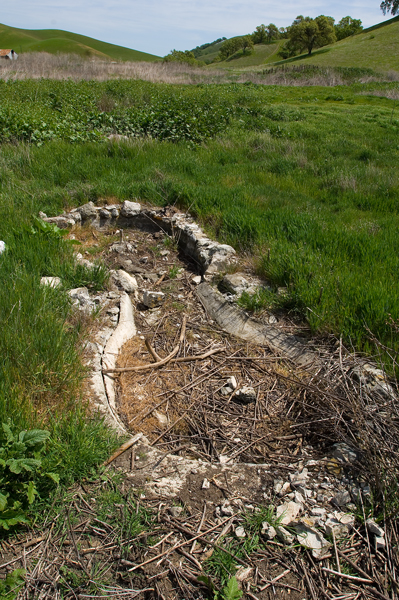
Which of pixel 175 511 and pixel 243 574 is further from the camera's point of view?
pixel 175 511

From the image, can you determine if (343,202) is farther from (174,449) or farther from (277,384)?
(174,449)

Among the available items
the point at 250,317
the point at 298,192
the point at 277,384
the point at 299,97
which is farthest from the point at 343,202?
the point at 299,97

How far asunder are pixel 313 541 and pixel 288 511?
18 centimetres

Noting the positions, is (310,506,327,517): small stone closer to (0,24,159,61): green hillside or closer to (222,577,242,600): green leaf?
(222,577,242,600): green leaf

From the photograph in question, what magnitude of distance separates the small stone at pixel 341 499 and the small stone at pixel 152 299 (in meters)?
2.61

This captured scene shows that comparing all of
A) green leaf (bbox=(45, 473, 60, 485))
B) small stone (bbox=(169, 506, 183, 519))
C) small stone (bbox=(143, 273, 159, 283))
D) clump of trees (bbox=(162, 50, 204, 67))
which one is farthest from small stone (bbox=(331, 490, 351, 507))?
clump of trees (bbox=(162, 50, 204, 67))

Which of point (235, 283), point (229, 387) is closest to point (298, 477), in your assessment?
point (229, 387)

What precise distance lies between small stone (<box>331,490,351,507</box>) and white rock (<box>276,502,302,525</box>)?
7.7 inches

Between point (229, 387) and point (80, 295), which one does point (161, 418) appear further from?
point (80, 295)

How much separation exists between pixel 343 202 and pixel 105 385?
4922mm

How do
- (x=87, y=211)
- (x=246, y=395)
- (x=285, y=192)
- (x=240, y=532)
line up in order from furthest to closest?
(x=285, y=192)
(x=87, y=211)
(x=246, y=395)
(x=240, y=532)

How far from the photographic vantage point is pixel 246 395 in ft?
9.89

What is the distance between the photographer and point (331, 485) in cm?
220

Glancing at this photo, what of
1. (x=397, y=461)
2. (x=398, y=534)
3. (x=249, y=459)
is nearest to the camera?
(x=398, y=534)
